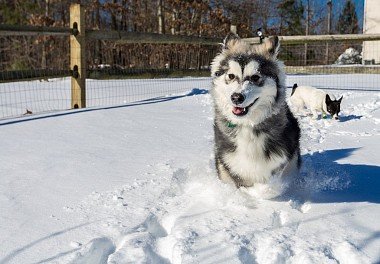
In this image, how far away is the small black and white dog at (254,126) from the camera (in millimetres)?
2695

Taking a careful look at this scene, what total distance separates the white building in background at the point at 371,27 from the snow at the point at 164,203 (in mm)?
14626

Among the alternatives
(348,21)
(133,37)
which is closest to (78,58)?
(133,37)

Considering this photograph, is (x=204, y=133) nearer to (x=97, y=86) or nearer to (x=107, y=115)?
(x=107, y=115)

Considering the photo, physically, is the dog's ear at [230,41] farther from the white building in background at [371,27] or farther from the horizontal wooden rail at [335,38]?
the white building in background at [371,27]

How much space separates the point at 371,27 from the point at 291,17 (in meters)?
6.98

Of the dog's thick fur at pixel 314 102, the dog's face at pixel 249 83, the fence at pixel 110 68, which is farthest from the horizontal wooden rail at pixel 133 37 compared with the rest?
the dog's face at pixel 249 83

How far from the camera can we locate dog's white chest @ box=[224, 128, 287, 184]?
106 inches

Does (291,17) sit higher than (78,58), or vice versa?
(291,17)

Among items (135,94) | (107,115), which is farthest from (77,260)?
(135,94)

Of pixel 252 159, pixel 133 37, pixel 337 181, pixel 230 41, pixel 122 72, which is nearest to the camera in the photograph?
pixel 252 159

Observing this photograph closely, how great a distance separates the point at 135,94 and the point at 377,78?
6968 millimetres

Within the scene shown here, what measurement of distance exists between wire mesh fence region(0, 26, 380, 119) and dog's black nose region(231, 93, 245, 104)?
382 centimetres

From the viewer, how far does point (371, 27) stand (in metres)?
18.8

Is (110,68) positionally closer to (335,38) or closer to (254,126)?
(335,38)
